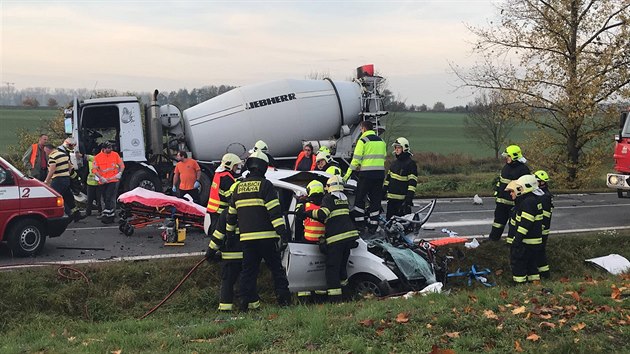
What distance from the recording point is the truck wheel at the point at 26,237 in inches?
357

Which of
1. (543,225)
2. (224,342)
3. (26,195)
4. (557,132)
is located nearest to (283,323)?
(224,342)

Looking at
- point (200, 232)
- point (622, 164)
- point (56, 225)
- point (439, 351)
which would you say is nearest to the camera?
point (439, 351)

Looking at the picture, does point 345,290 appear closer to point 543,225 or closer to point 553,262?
point 543,225

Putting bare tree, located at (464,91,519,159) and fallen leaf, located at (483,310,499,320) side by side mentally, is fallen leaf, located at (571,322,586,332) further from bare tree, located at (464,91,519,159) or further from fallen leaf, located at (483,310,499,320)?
bare tree, located at (464,91,519,159)

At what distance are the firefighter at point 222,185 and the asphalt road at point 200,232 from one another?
136 centimetres

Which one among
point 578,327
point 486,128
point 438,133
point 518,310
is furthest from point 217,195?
point 438,133

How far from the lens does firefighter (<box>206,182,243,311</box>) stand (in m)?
7.55

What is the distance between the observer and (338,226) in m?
7.71

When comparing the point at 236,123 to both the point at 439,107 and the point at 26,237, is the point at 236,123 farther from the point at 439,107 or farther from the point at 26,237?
the point at 439,107

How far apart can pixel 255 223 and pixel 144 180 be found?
7.33 m

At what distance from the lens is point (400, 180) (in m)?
10.9

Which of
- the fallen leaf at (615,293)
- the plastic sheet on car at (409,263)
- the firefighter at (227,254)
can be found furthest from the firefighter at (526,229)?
the firefighter at (227,254)

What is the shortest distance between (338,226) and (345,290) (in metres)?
1.07

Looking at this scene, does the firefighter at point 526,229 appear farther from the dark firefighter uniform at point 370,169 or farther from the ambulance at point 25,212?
the ambulance at point 25,212
